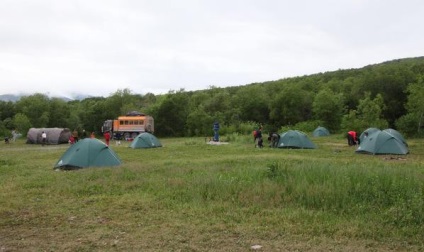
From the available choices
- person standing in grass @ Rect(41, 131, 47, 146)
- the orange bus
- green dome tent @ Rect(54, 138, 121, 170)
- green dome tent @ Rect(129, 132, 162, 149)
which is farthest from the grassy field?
the orange bus

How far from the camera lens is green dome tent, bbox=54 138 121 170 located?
14.9 m

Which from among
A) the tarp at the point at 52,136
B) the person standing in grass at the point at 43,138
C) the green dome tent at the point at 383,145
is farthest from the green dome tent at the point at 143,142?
the green dome tent at the point at 383,145

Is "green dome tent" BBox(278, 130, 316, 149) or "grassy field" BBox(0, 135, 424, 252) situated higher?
"green dome tent" BBox(278, 130, 316, 149)

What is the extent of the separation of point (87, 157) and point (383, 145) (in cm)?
1492

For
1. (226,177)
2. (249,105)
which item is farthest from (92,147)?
(249,105)

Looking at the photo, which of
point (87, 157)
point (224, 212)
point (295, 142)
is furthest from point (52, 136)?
point (224, 212)

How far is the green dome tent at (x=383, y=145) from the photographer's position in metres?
20.7

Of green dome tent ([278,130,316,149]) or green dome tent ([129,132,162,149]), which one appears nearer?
green dome tent ([278,130,316,149])

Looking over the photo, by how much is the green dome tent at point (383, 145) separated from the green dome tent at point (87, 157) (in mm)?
→ 13187

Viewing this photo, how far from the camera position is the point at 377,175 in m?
9.44

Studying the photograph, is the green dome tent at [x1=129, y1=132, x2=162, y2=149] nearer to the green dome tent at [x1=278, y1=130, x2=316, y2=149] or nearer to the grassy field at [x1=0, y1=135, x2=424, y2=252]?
the green dome tent at [x1=278, y1=130, x2=316, y2=149]

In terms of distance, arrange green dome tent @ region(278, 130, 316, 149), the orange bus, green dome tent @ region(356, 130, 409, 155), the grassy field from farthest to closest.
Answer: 1. the orange bus
2. green dome tent @ region(278, 130, 316, 149)
3. green dome tent @ region(356, 130, 409, 155)
4. the grassy field

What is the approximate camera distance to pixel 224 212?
25.5ft

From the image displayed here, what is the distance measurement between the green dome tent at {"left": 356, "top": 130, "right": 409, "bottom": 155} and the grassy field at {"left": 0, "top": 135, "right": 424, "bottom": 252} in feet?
37.7
